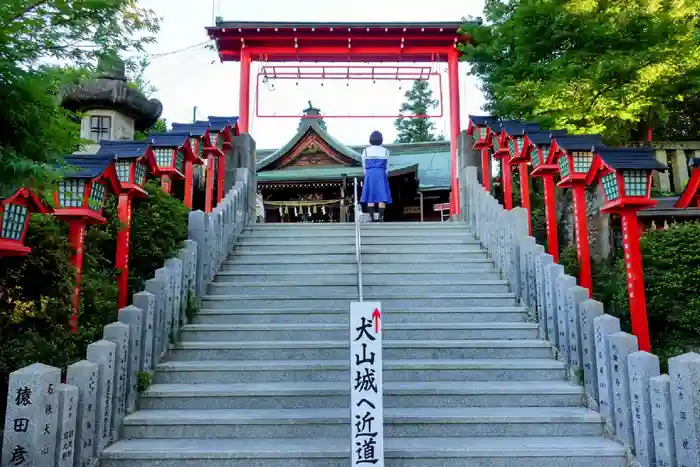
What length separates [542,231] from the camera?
30.6 feet

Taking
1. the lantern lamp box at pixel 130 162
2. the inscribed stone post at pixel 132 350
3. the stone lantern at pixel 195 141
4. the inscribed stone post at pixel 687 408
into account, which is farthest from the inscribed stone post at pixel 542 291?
the stone lantern at pixel 195 141

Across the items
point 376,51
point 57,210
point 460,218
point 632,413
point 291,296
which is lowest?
point 632,413

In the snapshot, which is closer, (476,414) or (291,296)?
(476,414)

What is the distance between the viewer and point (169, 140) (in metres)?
7.10

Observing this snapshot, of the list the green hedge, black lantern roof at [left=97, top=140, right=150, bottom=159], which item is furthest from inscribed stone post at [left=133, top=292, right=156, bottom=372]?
black lantern roof at [left=97, top=140, right=150, bottom=159]

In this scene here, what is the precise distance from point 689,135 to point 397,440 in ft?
39.0

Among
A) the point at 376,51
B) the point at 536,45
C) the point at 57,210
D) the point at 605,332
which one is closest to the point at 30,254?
the point at 57,210

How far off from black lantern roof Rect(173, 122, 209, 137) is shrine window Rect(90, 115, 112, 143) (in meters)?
4.06

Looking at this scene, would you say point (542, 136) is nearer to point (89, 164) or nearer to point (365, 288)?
point (365, 288)

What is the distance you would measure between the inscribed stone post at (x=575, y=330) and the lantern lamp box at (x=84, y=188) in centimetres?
424

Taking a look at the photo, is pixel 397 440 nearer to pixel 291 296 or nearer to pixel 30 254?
pixel 291 296

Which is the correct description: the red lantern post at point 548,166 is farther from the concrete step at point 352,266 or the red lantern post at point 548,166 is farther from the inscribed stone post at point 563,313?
the inscribed stone post at point 563,313

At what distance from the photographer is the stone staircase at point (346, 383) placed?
350cm

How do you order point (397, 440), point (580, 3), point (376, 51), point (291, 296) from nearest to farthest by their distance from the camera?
point (397, 440)
point (291, 296)
point (580, 3)
point (376, 51)
